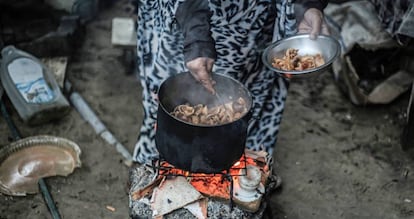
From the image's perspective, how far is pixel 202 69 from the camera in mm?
2893

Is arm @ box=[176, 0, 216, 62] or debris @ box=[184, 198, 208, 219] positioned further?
debris @ box=[184, 198, 208, 219]

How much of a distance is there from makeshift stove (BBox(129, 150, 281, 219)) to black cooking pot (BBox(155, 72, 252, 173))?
242 millimetres

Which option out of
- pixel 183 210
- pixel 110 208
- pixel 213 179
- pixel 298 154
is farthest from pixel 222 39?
pixel 298 154

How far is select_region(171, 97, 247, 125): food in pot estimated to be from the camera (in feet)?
10.2

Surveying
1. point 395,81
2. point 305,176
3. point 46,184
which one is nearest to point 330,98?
point 395,81

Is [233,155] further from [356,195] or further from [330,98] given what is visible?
[330,98]

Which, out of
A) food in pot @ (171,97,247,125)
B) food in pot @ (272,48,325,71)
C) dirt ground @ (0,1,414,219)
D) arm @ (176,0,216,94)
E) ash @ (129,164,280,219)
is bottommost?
dirt ground @ (0,1,414,219)

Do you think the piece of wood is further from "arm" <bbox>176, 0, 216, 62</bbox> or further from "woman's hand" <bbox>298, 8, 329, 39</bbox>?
"arm" <bbox>176, 0, 216, 62</bbox>

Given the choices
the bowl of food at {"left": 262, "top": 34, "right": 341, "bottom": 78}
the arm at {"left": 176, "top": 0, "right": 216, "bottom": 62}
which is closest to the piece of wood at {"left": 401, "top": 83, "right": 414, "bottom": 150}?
the bowl of food at {"left": 262, "top": 34, "right": 341, "bottom": 78}

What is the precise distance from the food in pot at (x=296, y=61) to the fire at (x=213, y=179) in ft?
2.05

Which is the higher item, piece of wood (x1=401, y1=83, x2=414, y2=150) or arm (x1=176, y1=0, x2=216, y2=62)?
arm (x1=176, y1=0, x2=216, y2=62)

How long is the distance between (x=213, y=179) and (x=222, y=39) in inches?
35.2

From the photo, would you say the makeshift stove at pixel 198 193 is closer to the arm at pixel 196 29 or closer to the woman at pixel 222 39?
the woman at pixel 222 39

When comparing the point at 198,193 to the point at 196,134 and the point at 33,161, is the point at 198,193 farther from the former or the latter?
the point at 33,161
